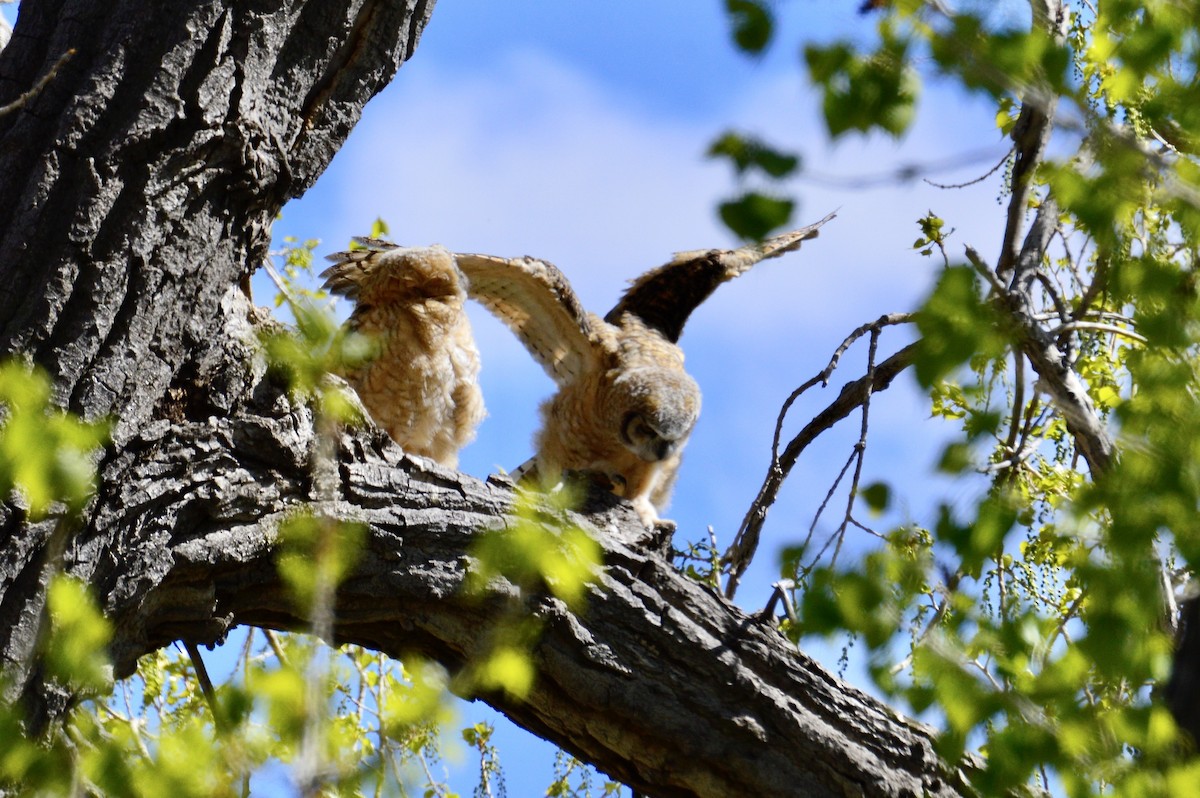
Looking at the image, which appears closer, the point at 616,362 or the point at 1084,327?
the point at 1084,327

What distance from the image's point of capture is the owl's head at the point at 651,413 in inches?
228

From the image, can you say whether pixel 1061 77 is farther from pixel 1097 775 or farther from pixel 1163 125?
pixel 1163 125

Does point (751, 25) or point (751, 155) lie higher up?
point (751, 25)

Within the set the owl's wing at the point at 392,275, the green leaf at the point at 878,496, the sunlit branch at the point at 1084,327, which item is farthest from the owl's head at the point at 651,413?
the green leaf at the point at 878,496

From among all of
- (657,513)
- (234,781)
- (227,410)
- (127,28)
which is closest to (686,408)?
(657,513)

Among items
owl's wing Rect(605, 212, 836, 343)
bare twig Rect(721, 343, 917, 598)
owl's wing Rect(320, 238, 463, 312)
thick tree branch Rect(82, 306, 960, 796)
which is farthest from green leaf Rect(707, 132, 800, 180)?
owl's wing Rect(605, 212, 836, 343)

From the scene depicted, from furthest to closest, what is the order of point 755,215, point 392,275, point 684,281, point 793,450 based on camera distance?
1. point 684,281
2. point 392,275
3. point 793,450
4. point 755,215

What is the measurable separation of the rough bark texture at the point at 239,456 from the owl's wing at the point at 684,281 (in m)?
2.85

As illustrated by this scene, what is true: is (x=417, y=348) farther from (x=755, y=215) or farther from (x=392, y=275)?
(x=755, y=215)

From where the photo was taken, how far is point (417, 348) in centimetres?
509

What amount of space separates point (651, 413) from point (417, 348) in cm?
124

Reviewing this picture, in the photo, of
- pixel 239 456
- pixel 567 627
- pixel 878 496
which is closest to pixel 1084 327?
pixel 878 496

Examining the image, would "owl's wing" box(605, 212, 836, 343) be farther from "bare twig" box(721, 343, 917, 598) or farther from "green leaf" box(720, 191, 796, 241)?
"green leaf" box(720, 191, 796, 241)

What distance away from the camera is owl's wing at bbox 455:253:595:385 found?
221 inches
